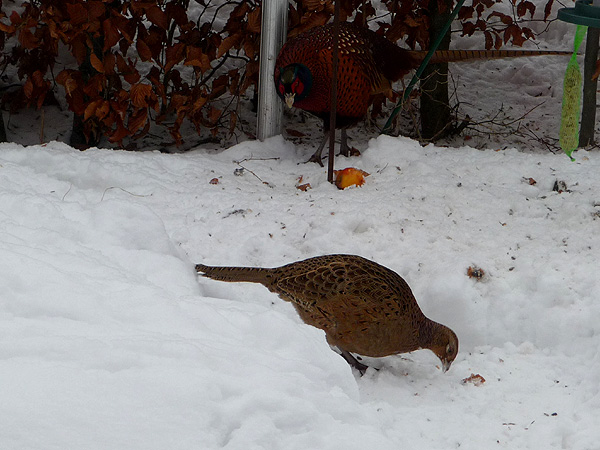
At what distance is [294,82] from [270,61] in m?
0.39

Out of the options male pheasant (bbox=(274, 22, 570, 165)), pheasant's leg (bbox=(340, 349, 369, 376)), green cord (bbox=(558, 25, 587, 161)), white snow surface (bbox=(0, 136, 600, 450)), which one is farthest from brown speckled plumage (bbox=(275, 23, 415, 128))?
pheasant's leg (bbox=(340, 349, 369, 376))

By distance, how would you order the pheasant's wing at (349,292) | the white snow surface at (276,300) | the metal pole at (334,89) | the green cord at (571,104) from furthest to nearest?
1. the metal pole at (334,89)
2. the green cord at (571,104)
3. the pheasant's wing at (349,292)
4. the white snow surface at (276,300)

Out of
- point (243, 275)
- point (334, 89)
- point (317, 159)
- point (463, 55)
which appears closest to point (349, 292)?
point (243, 275)

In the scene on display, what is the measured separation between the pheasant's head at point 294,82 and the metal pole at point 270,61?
295 millimetres

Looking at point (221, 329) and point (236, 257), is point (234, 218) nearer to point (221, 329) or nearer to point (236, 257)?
point (236, 257)

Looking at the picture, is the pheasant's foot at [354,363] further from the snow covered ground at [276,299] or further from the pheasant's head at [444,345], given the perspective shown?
the pheasant's head at [444,345]

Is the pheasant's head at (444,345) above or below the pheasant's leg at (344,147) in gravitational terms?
below

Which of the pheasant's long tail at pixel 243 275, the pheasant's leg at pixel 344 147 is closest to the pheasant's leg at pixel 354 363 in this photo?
the pheasant's long tail at pixel 243 275

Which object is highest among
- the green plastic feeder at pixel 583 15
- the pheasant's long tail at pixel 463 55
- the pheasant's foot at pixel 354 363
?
the green plastic feeder at pixel 583 15

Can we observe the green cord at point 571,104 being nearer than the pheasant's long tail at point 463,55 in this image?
Yes

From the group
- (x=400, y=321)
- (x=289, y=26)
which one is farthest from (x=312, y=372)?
(x=289, y=26)

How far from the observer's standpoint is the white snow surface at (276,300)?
151 centimetres

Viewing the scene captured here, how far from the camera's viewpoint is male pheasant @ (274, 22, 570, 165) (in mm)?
3932

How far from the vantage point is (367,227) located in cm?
322
